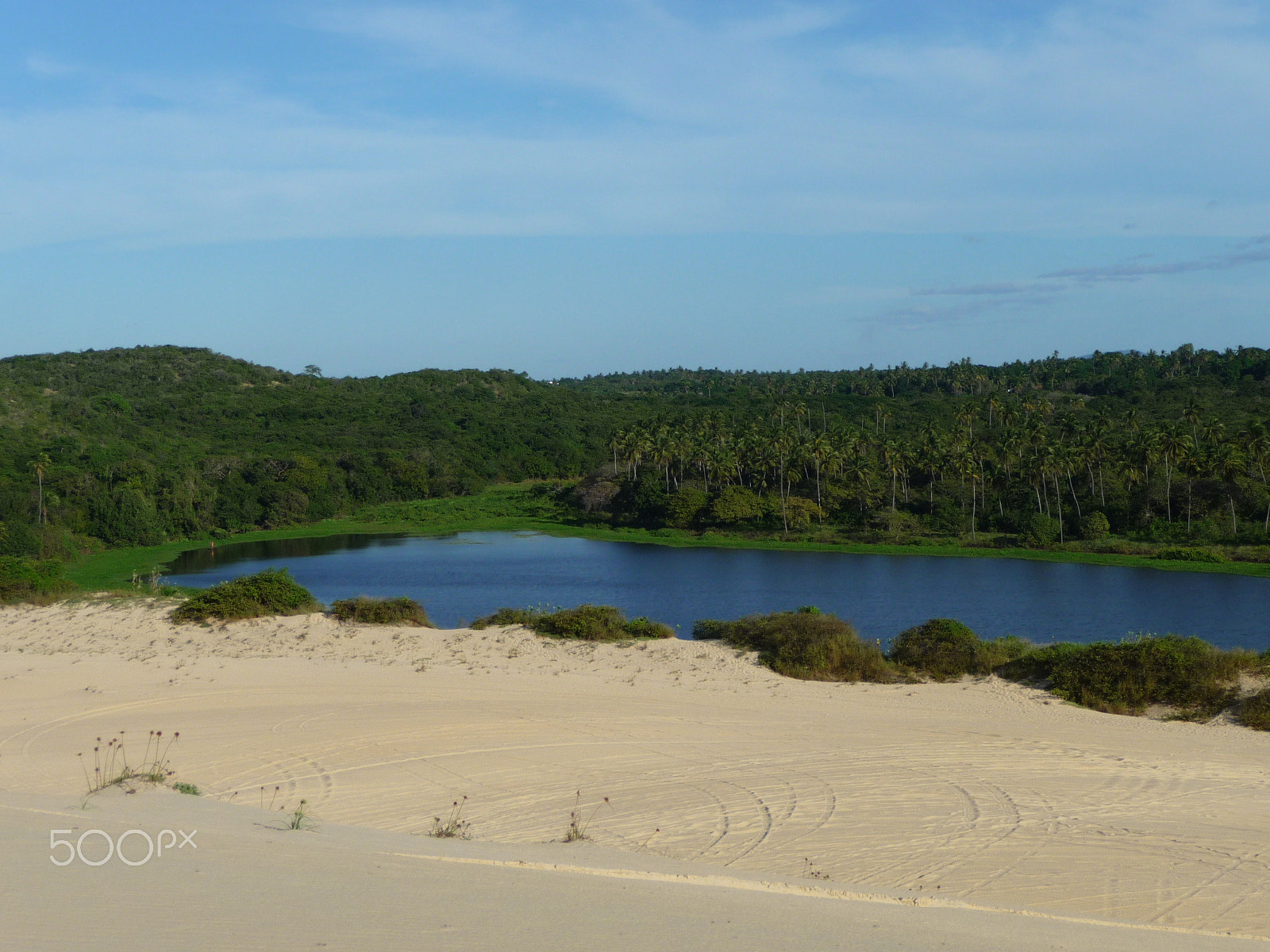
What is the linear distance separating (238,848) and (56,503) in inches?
2899

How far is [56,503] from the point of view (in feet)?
235

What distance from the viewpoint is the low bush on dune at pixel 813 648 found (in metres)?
23.3

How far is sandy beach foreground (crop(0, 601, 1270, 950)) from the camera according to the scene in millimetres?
6855

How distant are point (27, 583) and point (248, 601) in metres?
10.2

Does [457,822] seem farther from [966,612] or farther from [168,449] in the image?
[168,449]

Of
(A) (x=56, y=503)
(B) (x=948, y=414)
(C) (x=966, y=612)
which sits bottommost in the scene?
(C) (x=966, y=612)

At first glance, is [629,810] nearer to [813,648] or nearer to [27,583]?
[813,648]

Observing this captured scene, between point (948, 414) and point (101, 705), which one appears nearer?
point (101, 705)

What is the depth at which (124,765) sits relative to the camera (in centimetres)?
1372

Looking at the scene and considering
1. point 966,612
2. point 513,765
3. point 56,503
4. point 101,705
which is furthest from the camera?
point 56,503

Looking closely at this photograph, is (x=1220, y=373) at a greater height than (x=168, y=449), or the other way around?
(x=1220, y=373)

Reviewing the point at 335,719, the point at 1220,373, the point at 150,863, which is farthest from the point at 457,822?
the point at 1220,373

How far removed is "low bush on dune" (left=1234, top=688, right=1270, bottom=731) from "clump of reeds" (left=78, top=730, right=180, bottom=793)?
1761cm

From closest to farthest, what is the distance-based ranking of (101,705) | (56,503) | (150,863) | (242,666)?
(150,863)
(101,705)
(242,666)
(56,503)
